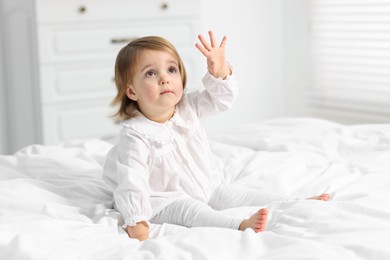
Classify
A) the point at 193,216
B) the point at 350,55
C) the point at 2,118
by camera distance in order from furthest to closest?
1. the point at 350,55
2. the point at 2,118
3. the point at 193,216

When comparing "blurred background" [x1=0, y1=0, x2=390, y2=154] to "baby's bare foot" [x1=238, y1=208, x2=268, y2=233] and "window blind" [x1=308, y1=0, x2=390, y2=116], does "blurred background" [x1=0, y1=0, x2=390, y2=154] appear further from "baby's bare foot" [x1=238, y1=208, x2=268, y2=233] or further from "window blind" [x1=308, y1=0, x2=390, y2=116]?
"baby's bare foot" [x1=238, y1=208, x2=268, y2=233]

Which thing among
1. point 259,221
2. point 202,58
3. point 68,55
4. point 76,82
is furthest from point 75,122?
point 259,221

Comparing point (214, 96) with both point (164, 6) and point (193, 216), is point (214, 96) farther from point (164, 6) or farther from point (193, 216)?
point (164, 6)

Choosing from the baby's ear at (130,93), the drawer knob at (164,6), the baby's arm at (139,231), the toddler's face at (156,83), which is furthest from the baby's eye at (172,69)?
the drawer knob at (164,6)

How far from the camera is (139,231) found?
1.61 meters

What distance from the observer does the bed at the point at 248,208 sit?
134 cm

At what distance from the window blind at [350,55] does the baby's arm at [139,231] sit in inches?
103

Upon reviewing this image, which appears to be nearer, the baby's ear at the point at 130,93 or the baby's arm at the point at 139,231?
the baby's arm at the point at 139,231

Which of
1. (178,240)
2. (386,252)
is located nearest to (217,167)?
(178,240)

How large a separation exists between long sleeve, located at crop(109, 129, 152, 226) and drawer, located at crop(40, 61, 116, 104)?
5.26ft

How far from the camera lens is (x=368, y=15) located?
3.97 meters

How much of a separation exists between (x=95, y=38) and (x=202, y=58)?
2.86ft

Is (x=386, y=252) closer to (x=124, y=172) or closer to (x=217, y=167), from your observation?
(x=124, y=172)

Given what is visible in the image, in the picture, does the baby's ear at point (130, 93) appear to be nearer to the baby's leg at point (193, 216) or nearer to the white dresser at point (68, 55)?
the baby's leg at point (193, 216)
